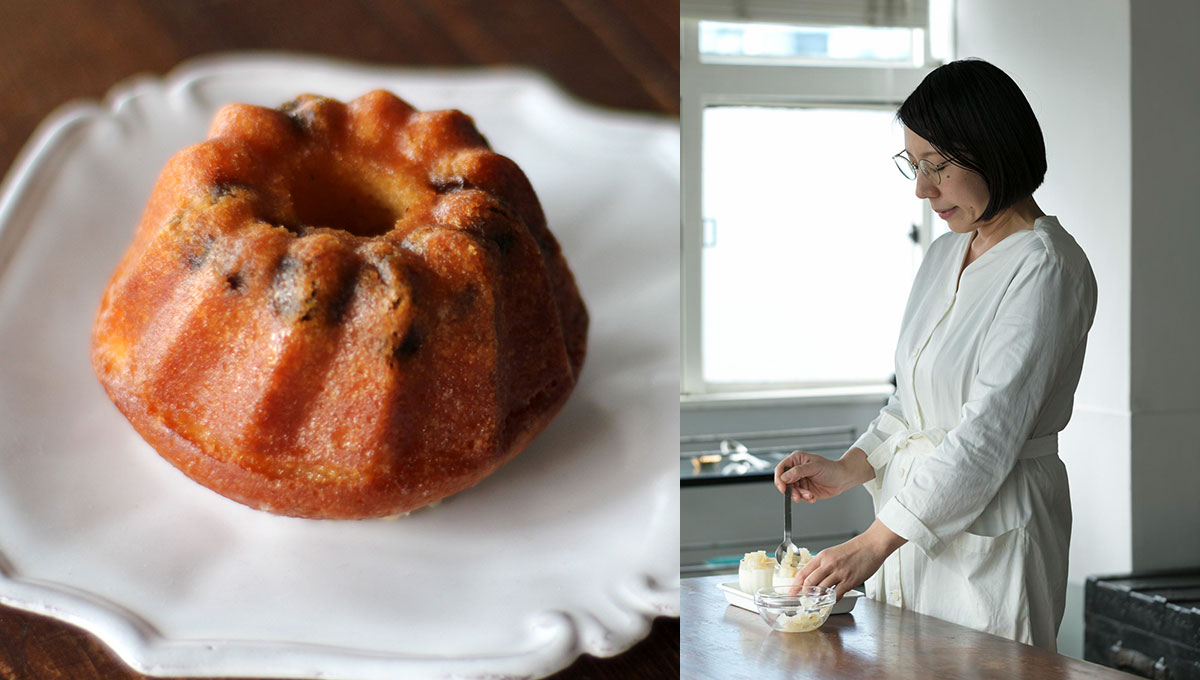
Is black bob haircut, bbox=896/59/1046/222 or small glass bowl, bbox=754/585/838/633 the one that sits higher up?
black bob haircut, bbox=896/59/1046/222

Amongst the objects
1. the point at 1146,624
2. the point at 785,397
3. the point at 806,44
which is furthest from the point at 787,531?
the point at 806,44

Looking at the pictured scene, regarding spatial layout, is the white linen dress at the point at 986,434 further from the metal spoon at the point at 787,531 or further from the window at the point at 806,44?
the window at the point at 806,44

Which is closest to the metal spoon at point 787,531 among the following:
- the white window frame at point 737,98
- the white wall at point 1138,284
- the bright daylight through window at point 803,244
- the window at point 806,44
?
the white wall at point 1138,284

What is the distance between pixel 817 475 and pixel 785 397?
1950 mm

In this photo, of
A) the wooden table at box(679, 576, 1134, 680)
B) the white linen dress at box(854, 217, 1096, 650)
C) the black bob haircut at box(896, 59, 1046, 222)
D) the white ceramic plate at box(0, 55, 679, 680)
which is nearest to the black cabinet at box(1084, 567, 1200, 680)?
the white linen dress at box(854, 217, 1096, 650)

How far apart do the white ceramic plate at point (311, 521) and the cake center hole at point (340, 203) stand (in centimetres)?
8

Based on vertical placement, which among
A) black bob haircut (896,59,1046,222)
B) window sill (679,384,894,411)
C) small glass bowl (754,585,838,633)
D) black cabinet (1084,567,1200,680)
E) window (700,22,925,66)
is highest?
window (700,22,925,66)

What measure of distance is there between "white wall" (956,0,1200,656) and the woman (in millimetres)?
1381

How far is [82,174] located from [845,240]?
3431 mm

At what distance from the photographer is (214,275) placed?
1.75ft

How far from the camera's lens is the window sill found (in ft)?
11.3

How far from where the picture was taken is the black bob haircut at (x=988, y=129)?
1.41 m

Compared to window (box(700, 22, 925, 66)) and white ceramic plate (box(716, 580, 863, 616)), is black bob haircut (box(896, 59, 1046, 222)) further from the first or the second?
window (box(700, 22, 925, 66))

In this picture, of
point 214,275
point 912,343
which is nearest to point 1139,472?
point 912,343
